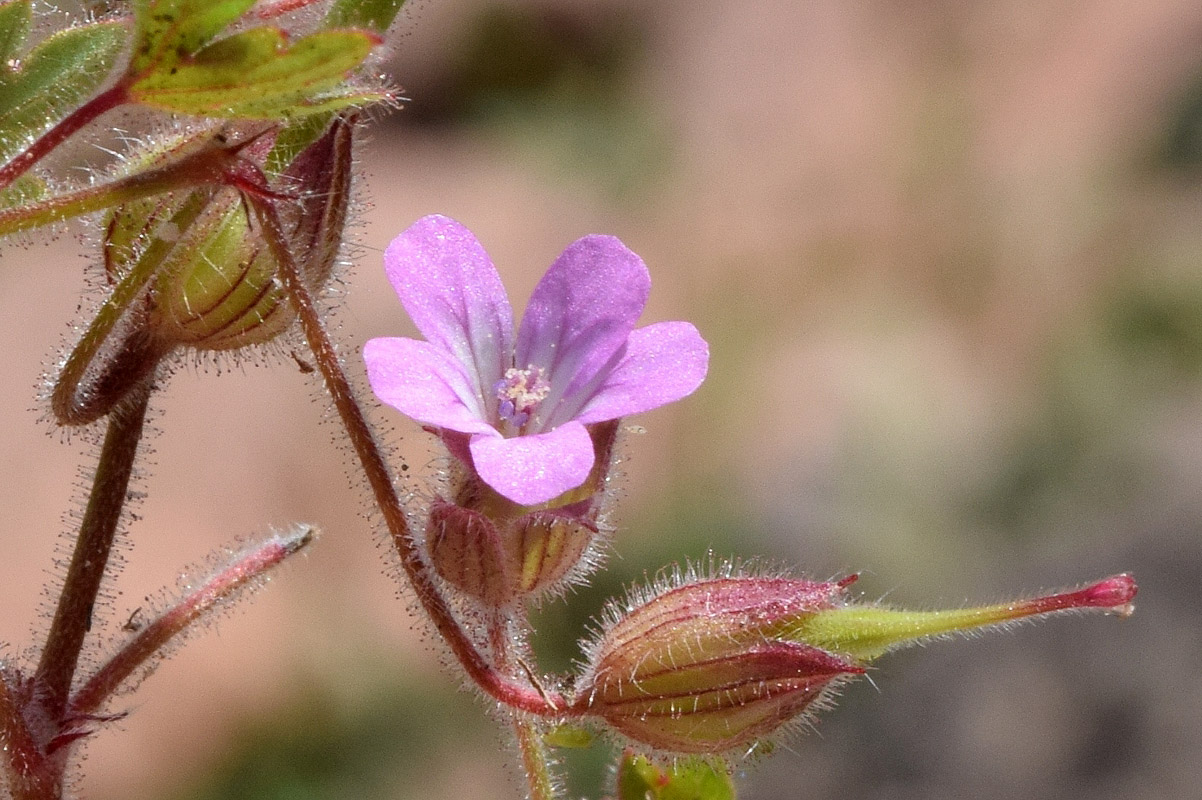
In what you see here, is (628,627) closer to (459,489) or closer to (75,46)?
(459,489)

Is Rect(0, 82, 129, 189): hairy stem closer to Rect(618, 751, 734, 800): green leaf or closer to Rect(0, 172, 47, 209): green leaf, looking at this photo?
Rect(0, 172, 47, 209): green leaf

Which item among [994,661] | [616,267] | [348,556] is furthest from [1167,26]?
[616,267]

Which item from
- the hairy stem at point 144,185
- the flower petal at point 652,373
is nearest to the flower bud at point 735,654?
the flower petal at point 652,373

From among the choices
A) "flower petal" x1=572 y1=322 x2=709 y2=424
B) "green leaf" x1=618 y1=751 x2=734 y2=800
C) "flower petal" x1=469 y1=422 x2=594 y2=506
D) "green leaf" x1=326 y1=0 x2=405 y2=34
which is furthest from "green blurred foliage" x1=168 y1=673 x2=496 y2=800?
"green leaf" x1=326 y1=0 x2=405 y2=34

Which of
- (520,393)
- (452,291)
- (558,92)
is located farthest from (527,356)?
(558,92)

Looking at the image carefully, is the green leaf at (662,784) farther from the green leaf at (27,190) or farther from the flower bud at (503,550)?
the green leaf at (27,190)

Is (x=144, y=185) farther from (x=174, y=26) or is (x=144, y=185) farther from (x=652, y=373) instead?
(x=652, y=373)
